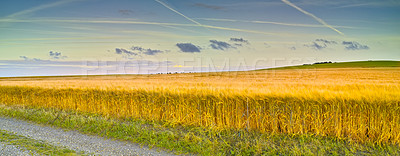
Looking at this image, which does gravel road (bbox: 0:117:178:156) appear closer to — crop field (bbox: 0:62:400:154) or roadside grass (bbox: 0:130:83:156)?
roadside grass (bbox: 0:130:83:156)

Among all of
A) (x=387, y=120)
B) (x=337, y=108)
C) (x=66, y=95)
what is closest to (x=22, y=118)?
(x=66, y=95)

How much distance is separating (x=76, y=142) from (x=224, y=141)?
15.6ft

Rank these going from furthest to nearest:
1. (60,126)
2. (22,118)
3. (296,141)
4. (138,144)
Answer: (22,118), (60,126), (138,144), (296,141)

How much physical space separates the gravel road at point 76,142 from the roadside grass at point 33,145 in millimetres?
240

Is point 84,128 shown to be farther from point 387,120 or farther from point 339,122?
point 387,120

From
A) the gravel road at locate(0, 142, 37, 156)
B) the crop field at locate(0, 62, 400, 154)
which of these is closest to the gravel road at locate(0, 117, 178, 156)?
the gravel road at locate(0, 142, 37, 156)

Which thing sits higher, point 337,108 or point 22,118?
point 337,108

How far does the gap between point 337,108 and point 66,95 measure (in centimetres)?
1300

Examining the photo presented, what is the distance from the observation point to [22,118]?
12.7 metres

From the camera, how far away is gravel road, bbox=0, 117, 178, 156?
290 inches

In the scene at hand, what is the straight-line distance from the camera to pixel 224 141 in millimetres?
7375

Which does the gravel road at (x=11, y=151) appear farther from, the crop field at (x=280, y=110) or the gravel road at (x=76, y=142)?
the crop field at (x=280, y=110)

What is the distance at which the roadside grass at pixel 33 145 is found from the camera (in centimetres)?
718

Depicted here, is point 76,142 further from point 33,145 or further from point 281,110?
point 281,110
